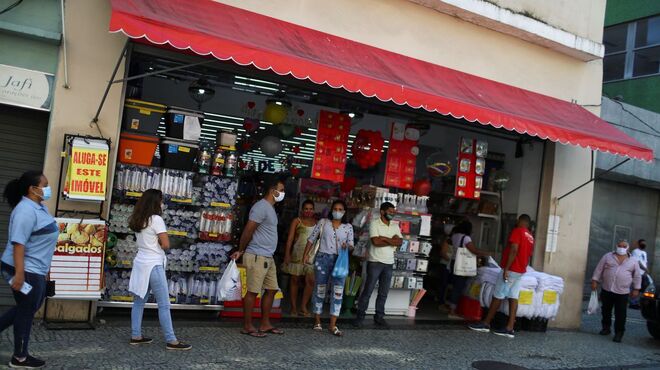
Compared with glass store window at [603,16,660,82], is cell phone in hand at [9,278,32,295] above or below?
below

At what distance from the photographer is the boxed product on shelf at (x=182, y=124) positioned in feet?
26.6

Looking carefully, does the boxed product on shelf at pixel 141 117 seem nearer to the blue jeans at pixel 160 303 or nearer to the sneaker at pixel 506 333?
the blue jeans at pixel 160 303

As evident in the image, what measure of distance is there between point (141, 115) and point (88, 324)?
8.56 ft

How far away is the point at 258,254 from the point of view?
24.5 ft

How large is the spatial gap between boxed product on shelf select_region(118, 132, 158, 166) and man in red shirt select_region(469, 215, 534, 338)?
5596mm

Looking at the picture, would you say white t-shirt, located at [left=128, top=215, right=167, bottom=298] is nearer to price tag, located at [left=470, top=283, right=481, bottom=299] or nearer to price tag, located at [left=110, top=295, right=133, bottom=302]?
price tag, located at [left=110, top=295, right=133, bottom=302]

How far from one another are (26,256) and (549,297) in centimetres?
820

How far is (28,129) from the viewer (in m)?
7.34

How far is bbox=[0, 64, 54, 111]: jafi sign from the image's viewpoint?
22.2ft

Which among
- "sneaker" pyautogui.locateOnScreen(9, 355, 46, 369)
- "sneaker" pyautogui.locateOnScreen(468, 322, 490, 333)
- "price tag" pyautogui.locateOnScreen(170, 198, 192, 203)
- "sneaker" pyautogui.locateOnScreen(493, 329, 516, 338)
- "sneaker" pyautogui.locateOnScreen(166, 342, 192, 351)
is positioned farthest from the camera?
"sneaker" pyautogui.locateOnScreen(468, 322, 490, 333)

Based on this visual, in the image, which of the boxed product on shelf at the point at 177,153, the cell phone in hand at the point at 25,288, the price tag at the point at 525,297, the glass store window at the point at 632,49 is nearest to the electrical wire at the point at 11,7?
the boxed product on shelf at the point at 177,153

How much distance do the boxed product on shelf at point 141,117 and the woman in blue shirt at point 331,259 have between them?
2.64 m

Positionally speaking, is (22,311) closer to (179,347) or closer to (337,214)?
(179,347)

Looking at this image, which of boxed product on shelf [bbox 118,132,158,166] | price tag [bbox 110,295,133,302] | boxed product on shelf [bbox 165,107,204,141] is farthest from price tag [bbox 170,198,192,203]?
price tag [bbox 110,295,133,302]
